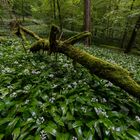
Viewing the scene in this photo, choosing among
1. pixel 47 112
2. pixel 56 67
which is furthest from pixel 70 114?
pixel 56 67

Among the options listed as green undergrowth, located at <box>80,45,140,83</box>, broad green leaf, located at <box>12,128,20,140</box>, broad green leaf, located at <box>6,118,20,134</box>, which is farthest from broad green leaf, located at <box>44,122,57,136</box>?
green undergrowth, located at <box>80,45,140,83</box>

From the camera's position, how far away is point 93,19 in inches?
930

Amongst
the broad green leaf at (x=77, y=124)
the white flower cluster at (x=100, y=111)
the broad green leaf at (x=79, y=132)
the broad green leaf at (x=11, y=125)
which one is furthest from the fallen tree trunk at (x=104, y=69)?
Result: the broad green leaf at (x=11, y=125)

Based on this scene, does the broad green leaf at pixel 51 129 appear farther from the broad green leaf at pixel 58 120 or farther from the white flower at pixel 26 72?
the white flower at pixel 26 72

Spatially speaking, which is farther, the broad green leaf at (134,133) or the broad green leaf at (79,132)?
the broad green leaf at (134,133)

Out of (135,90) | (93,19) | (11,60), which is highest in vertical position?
(135,90)

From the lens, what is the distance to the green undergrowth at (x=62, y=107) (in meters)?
3.72

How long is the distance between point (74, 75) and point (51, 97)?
1.28 meters

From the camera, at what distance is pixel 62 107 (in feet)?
13.7

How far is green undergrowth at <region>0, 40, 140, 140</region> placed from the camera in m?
3.72

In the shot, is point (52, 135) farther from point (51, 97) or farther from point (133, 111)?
point (133, 111)

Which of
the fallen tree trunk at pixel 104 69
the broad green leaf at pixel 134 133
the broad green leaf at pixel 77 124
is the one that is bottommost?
the broad green leaf at pixel 134 133

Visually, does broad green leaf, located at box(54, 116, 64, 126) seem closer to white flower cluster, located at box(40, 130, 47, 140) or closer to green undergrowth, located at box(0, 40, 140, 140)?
green undergrowth, located at box(0, 40, 140, 140)

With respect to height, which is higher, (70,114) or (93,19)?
(70,114)
